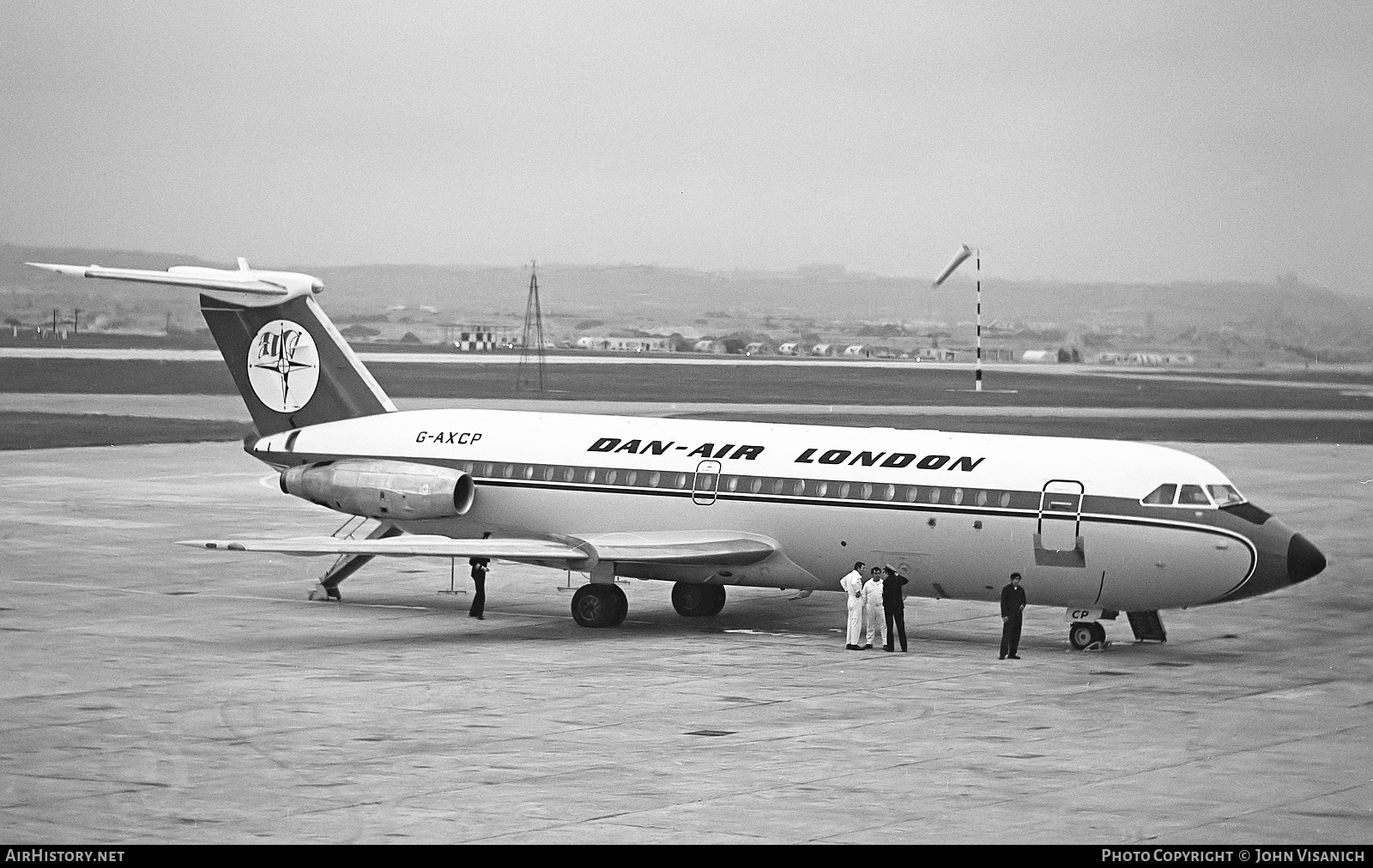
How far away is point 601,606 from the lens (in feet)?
103

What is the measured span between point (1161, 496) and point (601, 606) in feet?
29.9

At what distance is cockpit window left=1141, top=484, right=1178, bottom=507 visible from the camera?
93.4 feet

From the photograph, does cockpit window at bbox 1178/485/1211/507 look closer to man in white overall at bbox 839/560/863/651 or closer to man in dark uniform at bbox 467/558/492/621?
man in white overall at bbox 839/560/863/651

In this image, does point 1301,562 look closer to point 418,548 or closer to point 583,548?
point 583,548

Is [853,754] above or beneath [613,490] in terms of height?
beneath

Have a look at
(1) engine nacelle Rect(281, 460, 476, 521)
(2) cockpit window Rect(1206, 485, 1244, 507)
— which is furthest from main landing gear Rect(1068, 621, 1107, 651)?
(1) engine nacelle Rect(281, 460, 476, 521)

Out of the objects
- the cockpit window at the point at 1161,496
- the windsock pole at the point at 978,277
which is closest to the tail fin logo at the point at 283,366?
the cockpit window at the point at 1161,496

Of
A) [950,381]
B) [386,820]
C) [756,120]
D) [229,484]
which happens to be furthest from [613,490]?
[756,120]

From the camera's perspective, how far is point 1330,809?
18891 mm

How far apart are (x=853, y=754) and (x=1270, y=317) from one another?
80270 millimetres

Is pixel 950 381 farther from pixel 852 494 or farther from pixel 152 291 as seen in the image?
pixel 852 494

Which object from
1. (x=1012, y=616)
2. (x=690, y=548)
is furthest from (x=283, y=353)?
(x=1012, y=616)

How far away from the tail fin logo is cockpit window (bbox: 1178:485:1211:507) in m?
15.7
